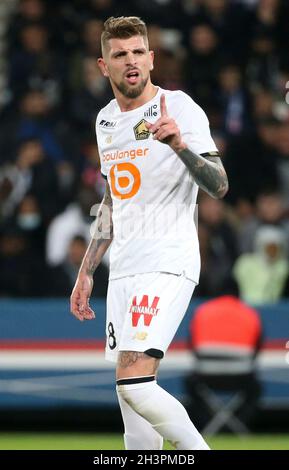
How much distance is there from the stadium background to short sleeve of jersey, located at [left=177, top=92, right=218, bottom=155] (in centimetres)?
451

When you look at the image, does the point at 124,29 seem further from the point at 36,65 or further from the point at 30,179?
the point at 36,65

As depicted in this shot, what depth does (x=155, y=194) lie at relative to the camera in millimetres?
6559

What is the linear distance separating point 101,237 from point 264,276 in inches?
176

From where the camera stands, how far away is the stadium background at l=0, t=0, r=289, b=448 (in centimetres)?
1101

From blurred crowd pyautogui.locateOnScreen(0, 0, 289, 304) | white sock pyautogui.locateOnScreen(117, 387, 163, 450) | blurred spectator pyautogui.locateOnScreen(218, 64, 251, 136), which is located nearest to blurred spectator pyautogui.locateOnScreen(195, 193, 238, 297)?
blurred crowd pyautogui.locateOnScreen(0, 0, 289, 304)

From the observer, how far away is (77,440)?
34.9 ft

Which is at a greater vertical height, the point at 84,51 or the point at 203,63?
the point at 84,51

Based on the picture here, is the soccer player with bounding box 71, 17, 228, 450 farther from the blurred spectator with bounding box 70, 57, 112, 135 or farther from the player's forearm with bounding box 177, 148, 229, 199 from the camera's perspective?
the blurred spectator with bounding box 70, 57, 112, 135

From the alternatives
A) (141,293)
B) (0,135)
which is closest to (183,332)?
(0,135)

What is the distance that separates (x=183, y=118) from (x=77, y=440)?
4.77m

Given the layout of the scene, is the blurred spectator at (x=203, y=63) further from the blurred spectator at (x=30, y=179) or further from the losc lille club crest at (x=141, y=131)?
the losc lille club crest at (x=141, y=131)

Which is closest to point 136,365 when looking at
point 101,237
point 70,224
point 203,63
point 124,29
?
point 101,237

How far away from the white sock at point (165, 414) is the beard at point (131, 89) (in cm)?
148
